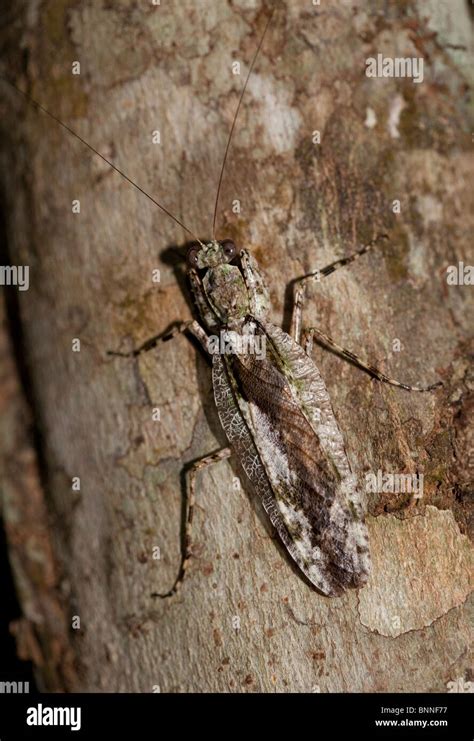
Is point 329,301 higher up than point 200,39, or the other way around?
point 200,39

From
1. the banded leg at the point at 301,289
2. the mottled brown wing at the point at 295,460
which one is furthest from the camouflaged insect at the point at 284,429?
the banded leg at the point at 301,289

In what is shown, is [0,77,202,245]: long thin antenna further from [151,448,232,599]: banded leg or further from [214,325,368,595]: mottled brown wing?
[151,448,232,599]: banded leg

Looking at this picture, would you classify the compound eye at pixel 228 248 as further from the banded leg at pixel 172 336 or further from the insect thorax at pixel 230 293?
the banded leg at pixel 172 336

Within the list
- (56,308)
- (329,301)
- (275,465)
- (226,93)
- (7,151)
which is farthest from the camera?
(7,151)

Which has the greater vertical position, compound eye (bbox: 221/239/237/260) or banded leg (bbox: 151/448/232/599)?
compound eye (bbox: 221/239/237/260)

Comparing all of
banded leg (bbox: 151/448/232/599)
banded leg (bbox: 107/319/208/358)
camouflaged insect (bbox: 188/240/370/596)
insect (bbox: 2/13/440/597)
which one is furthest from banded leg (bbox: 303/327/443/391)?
banded leg (bbox: 151/448/232/599)
